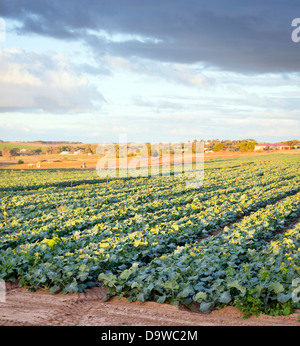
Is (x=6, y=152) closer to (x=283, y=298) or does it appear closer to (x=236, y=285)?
(x=236, y=285)

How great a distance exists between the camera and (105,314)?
599 cm

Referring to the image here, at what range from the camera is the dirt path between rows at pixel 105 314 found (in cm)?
555

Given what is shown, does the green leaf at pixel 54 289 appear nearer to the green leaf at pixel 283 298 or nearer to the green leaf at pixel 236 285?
the green leaf at pixel 236 285

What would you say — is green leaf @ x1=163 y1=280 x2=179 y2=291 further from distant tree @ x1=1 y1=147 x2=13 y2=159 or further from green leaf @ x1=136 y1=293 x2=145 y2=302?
distant tree @ x1=1 y1=147 x2=13 y2=159

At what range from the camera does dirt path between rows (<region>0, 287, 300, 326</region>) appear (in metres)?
5.55

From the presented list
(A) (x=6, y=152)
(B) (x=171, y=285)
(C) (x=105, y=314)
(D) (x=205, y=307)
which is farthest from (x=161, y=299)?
(A) (x=6, y=152)

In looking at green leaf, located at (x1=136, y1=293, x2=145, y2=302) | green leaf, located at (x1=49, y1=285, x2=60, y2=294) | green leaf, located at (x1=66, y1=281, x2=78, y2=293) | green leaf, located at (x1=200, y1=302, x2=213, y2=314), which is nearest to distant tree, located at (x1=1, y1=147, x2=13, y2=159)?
green leaf, located at (x1=49, y1=285, x2=60, y2=294)

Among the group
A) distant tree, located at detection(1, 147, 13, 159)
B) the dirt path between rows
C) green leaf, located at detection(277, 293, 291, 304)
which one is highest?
distant tree, located at detection(1, 147, 13, 159)

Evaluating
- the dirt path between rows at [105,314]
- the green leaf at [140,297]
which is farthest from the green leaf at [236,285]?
the green leaf at [140,297]

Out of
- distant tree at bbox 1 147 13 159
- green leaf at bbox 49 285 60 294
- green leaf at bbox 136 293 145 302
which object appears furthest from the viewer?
distant tree at bbox 1 147 13 159

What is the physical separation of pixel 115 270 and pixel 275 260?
3.38 metres

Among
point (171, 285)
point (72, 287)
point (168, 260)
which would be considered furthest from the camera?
point (168, 260)

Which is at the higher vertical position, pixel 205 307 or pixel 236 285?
pixel 236 285

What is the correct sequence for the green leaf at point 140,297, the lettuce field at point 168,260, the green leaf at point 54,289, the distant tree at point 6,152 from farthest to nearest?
the distant tree at point 6,152, the green leaf at point 54,289, the green leaf at point 140,297, the lettuce field at point 168,260
